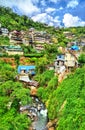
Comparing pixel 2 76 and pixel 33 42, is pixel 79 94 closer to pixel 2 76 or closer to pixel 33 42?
pixel 2 76

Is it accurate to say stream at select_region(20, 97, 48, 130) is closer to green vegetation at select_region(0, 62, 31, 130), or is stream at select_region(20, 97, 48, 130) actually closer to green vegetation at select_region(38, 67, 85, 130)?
green vegetation at select_region(38, 67, 85, 130)

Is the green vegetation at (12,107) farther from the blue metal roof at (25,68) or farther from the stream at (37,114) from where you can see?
the blue metal roof at (25,68)

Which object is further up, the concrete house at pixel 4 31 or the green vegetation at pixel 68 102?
the concrete house at pixel 4 31

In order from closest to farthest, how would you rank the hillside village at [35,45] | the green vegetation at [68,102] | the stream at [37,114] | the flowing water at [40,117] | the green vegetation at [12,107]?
the green vegetation at [68,102] < the green vegetation at [12,107] < the flowing water at [40,117] < the stream at [37,114] < the hillside village at [35,45]

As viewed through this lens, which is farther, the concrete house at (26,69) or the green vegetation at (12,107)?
the concrete house at (26,69)

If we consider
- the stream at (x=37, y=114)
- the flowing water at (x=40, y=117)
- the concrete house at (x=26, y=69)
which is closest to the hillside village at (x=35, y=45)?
the concrete house at (x=26, y=69)

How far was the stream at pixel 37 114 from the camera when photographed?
103ft

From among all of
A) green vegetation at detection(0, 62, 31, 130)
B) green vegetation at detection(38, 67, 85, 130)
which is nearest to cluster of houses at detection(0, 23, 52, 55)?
green vegetation at detection(38, 67, 85, 130)

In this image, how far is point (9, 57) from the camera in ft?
186

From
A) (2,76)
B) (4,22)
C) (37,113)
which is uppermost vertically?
(4,22)

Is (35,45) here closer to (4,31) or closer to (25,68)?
(4,31)

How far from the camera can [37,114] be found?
35.2 meters

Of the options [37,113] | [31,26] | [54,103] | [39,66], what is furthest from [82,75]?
[31,26]

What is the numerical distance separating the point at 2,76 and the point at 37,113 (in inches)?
284
